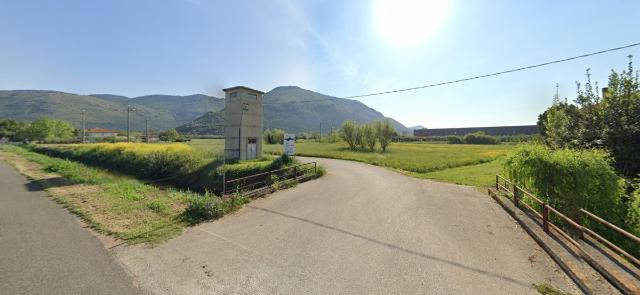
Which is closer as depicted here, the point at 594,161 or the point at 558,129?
the point at 594,161

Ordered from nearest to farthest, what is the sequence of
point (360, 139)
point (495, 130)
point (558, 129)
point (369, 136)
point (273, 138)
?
point (558, 129), point (369, 136), point (360, 139), point (273, 138), point (495, 130)

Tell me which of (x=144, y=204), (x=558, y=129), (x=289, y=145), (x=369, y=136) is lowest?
(x=144, y=204)

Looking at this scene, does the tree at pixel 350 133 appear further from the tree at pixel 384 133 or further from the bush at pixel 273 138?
the bush at pixel 273 138

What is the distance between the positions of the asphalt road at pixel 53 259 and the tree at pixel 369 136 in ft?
130

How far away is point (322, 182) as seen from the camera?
48.8ft

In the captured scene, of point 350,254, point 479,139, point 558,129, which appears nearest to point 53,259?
point 350,254

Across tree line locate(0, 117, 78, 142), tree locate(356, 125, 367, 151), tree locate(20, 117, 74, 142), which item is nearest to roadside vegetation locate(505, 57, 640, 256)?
tree locate(356, 125, 367, 151)

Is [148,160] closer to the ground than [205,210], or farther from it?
farther from it

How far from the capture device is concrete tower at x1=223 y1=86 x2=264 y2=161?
20031 mm

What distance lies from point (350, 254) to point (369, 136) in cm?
4016

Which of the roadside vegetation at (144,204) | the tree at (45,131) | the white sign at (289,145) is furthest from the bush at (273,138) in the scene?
the tree at (45,131)

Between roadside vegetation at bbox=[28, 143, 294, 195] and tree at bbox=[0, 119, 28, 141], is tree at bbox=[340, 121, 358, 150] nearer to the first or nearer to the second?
roadside vegetation at bbox=[28, 143, 294, 195]

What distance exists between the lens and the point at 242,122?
781 inches

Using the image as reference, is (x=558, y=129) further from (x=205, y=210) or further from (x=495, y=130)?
(x=495, y=130)
